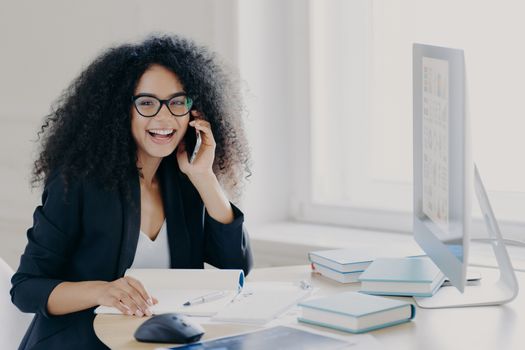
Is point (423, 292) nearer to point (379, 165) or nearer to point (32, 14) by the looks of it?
point (379, 165)

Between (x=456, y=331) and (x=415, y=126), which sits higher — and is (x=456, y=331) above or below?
below

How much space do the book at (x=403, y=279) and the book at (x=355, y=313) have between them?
159 millimetres

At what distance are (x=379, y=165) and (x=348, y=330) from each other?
147 centimetres

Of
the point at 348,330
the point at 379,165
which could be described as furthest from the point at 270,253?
the point at 348,330

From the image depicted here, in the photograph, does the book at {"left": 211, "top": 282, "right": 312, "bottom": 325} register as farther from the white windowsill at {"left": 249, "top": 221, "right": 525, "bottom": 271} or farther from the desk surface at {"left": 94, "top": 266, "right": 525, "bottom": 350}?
the white windowsill at {"left": 249, "top": 221, "right": 525, "bottom": 271}

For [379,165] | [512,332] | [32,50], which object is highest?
[32,50]

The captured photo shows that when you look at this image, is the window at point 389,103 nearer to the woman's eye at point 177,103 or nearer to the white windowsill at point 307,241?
the white windowsill at point 307,241

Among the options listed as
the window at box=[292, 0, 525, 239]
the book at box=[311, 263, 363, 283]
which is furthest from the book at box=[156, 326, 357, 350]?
the window at box=[292, 0, 525, 239]

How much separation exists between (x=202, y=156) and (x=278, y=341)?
0.78 metres

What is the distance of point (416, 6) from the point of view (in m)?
2.82

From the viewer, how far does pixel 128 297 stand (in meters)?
1.77

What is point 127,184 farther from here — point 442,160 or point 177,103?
point 442,160

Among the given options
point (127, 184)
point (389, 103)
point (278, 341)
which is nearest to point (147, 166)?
point (127, 184)

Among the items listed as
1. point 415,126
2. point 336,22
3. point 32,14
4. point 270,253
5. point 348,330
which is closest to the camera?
point 348,330
